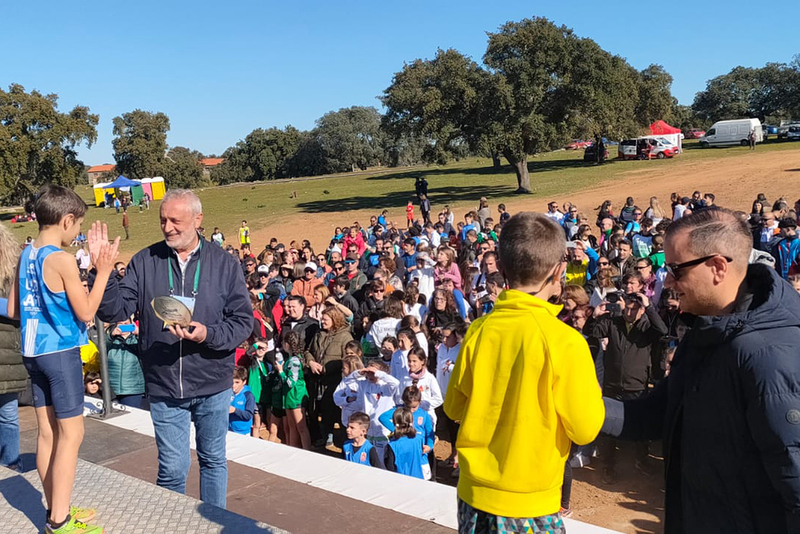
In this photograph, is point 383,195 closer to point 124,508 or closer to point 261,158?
point 124,508

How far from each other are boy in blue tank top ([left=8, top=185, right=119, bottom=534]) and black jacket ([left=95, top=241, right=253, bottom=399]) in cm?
17

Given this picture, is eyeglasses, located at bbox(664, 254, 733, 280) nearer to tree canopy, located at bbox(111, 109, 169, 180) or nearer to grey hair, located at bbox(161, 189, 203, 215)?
grey hair, located at bbox(161, 189, 203, 215)

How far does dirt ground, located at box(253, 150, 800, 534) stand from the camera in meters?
→ 5.83

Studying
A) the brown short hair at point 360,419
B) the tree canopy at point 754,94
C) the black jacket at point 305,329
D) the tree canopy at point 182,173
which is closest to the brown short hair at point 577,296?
the brown short hair at point 360,419

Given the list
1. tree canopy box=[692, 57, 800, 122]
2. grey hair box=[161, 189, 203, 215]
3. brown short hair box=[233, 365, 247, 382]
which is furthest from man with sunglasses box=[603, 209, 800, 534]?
tree canopy box=[692, 57, 800, 122]

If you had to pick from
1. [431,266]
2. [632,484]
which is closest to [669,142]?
Answer: [431,266]

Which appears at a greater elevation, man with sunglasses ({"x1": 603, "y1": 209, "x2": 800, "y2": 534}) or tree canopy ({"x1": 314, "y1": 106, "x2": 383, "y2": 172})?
tree canopy ({"x1": 314, "y1": 106, "x2": 383, "y2": 172})

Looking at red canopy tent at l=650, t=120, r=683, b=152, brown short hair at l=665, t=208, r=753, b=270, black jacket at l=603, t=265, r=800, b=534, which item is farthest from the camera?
red canopy tent at l=650, t=120, r=683, b=152

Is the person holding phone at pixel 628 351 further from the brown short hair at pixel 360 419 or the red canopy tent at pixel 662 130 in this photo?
the red canopy tent at pixel 662 130

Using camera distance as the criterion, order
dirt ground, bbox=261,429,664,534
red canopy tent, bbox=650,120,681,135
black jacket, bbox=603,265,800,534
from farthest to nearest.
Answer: red canopy tent, bbox=650,120,681,135 → dirt ground, bbox=261,429,664,534 → black jacket, bbox=603,265,800,534

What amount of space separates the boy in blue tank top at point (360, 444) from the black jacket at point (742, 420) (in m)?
3.98

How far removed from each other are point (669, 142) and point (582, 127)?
15.9m

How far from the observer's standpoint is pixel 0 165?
45125 millimetres

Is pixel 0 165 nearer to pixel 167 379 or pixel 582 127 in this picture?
pixel 582 127
